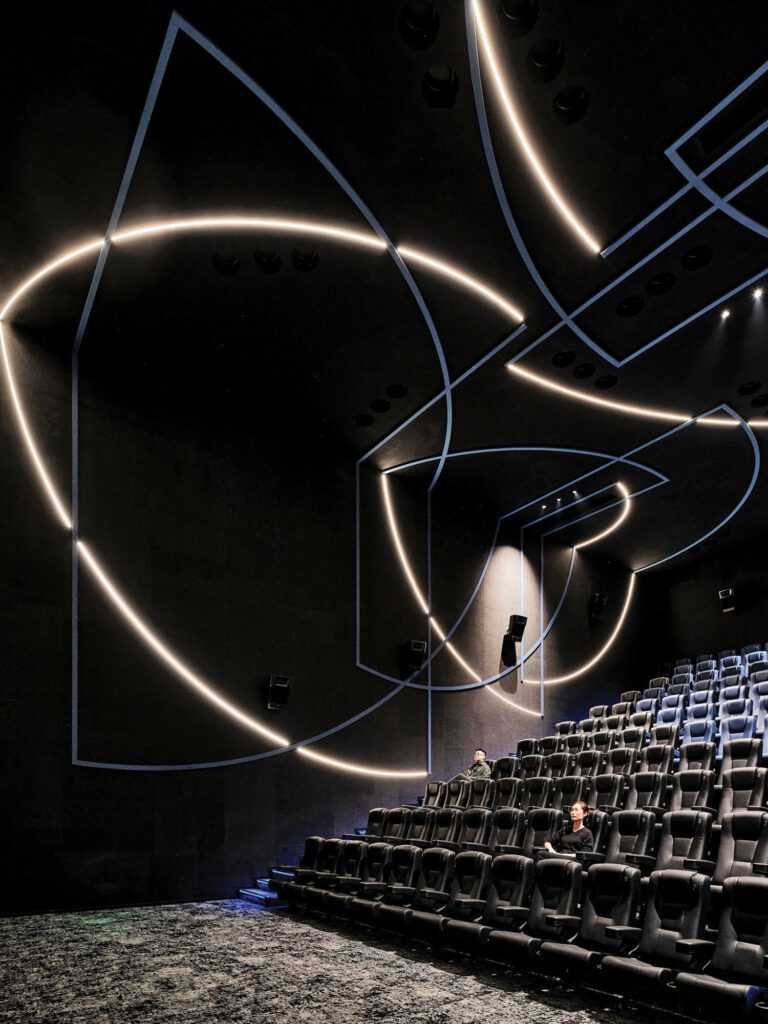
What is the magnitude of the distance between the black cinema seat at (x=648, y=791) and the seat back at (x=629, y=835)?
596 millimetres

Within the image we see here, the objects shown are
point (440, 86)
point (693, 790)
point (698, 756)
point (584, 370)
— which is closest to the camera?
point (440, 86)

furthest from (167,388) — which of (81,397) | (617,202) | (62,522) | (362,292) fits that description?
(617,202)

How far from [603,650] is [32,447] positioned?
8994 millimetres

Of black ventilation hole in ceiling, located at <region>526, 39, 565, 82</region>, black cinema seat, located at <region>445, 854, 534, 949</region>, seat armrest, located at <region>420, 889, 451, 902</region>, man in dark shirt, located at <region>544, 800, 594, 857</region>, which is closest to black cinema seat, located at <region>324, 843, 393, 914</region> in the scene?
seat armrest, located at <region>420, 889, 451, 902</region>

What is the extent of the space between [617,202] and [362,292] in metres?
2.09

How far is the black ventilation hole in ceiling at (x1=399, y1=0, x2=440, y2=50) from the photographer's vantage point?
14.6ft

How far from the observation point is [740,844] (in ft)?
13.4

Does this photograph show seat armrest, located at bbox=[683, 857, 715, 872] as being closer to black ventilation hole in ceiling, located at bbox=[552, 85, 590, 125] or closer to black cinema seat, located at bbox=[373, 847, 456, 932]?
black cinema seat, located at bbox=[373, 847, 456, 932]

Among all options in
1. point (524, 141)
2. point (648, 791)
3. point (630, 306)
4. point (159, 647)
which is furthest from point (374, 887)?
point (524, 141)

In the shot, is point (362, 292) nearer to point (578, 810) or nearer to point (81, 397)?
point (81, 397)

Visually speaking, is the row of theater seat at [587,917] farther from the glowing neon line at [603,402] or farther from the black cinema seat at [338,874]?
the glowing neon line at [603,402]

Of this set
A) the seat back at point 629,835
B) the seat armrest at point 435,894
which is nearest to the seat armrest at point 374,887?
the seat armrest at point 435,894

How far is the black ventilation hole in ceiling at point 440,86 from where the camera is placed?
4.80m

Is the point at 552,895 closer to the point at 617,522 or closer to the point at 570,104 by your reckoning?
the point at 570,104
